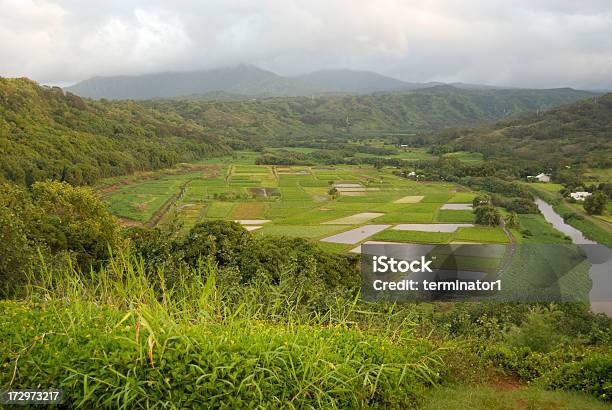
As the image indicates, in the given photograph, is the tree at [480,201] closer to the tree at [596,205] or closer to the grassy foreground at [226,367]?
the tree at [596,205]

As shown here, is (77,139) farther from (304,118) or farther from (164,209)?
(304,118)

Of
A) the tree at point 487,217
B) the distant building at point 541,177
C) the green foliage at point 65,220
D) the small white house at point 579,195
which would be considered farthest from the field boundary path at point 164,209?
the distant building at point 541,177

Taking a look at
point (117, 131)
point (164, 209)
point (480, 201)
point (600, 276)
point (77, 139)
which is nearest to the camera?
point (600, 276)

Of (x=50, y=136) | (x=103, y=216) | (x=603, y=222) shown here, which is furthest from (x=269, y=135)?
(x=103, y=216)

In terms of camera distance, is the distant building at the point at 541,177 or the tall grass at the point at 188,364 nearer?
the tall grass at the point at 188,364

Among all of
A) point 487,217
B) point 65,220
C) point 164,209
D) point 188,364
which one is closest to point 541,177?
point 487,217

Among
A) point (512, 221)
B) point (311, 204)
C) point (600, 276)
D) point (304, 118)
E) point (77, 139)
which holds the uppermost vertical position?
point (304, 118)

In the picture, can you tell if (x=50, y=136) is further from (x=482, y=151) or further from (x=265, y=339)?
(x=482, y=151)
